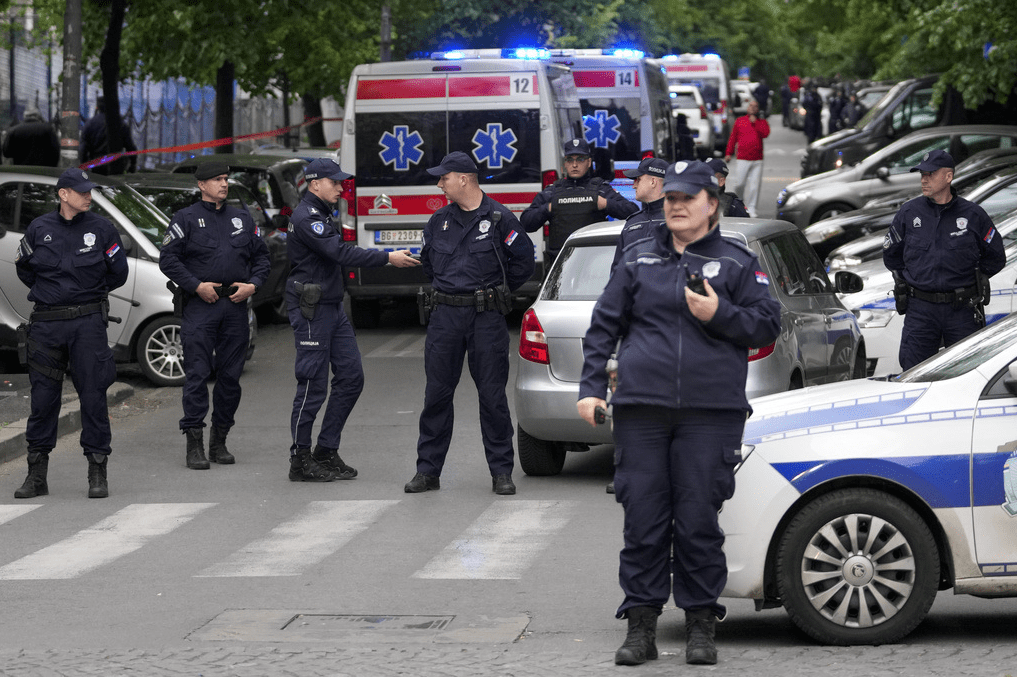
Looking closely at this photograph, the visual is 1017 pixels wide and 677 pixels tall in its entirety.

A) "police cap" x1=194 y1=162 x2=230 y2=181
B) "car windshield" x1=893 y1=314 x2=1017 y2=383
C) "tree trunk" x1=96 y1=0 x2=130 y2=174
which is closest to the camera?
"car windshield" x1=893 y1=314 x2=1017 y2=383

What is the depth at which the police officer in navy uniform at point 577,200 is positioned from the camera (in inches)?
469

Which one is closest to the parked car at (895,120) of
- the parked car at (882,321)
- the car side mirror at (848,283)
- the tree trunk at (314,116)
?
the tree trunk at (314,116)

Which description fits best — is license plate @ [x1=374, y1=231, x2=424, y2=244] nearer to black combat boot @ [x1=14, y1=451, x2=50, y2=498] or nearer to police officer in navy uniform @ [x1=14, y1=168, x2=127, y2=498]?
police officer in navy uniform @ [x1=14, y1=168, x2=127, y2=498]

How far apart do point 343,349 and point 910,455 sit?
483cm

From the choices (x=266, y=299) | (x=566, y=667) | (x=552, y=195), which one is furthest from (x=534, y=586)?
(x=266, y=299)

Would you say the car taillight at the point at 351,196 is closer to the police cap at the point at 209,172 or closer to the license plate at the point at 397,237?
the license plate at the point at 397,237

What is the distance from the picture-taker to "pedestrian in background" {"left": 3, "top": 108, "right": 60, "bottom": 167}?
21.0 meters

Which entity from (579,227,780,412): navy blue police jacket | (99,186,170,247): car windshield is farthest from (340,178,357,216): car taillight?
(579,227,780,412): navy blue police jacket

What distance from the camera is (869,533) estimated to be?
6.10m

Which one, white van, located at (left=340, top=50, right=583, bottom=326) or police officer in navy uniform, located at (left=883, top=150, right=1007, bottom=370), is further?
white van, located at (left=340, top=50, right=583, bottom=326)

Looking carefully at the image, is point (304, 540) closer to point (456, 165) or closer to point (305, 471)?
point (305, 471)

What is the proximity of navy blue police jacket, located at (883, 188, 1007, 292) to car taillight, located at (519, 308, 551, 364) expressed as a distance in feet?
8.11

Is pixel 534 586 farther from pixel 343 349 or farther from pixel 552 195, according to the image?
pixel 552 195

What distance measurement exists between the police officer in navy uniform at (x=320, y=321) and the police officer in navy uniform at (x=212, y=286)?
0.59 metres
